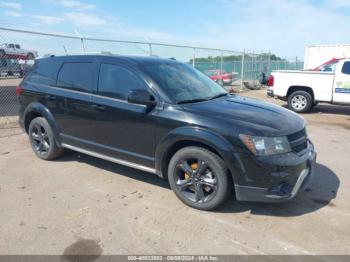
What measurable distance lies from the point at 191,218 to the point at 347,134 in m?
6.02

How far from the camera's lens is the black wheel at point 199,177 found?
3580 mm

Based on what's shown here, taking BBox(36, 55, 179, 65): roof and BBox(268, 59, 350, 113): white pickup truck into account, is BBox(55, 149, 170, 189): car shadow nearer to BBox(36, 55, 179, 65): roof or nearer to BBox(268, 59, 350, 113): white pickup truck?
BBox(36, 55, 179, 65): roof

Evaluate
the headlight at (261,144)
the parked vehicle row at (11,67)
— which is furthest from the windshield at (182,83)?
the parked vehicle row at (11,67)

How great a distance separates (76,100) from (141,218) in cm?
214

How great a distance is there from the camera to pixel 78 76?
4.86m

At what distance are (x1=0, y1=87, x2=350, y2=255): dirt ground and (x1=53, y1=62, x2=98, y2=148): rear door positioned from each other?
60 cm

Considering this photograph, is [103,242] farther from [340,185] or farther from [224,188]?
[340,185]

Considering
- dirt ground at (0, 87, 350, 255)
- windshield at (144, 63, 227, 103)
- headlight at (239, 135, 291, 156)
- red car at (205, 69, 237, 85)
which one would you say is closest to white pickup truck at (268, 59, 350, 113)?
dirt ground at (0, 87, 350, 255)

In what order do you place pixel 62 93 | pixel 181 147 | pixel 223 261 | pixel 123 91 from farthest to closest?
pixel 62 93
pixel 123 91
pixel 181 147
pixel 223 261

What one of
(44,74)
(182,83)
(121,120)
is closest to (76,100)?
(121,120)

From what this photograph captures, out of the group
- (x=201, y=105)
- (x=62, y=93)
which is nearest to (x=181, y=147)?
(x=201, y=105)

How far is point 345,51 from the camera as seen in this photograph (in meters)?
20.9

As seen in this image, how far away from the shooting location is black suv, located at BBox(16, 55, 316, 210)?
135 inches

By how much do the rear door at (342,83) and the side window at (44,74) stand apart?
29.1ft
